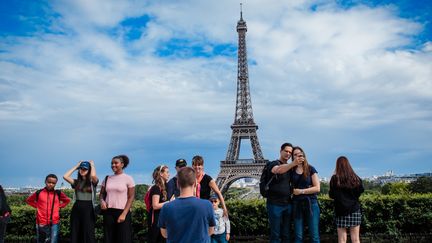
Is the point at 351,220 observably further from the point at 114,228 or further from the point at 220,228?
the point at 114,228

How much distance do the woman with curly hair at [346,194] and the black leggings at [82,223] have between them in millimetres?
4218

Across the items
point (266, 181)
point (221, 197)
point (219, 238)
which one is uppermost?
point (266, 181)

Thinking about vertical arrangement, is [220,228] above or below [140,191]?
below

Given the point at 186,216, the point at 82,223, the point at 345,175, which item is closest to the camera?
the point at 186,216

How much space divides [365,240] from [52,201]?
6695mm

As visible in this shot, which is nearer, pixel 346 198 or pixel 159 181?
pixel 159 181

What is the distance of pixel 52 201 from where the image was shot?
333 inches

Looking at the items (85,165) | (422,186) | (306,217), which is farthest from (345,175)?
(422,186)

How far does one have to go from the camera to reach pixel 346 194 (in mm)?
7438

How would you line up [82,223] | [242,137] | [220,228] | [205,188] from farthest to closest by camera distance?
[242,137] → [82,223] → [220,228] → [205,188]

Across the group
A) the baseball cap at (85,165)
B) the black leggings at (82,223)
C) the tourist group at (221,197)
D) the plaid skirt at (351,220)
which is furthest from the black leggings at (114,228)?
the plaid skirt at (351,220)

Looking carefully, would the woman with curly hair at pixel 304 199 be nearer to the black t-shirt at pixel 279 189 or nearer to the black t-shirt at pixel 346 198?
the black t-shirt at pixel 279 189

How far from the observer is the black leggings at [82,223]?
7.82 meters

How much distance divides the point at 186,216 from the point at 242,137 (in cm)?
4587
